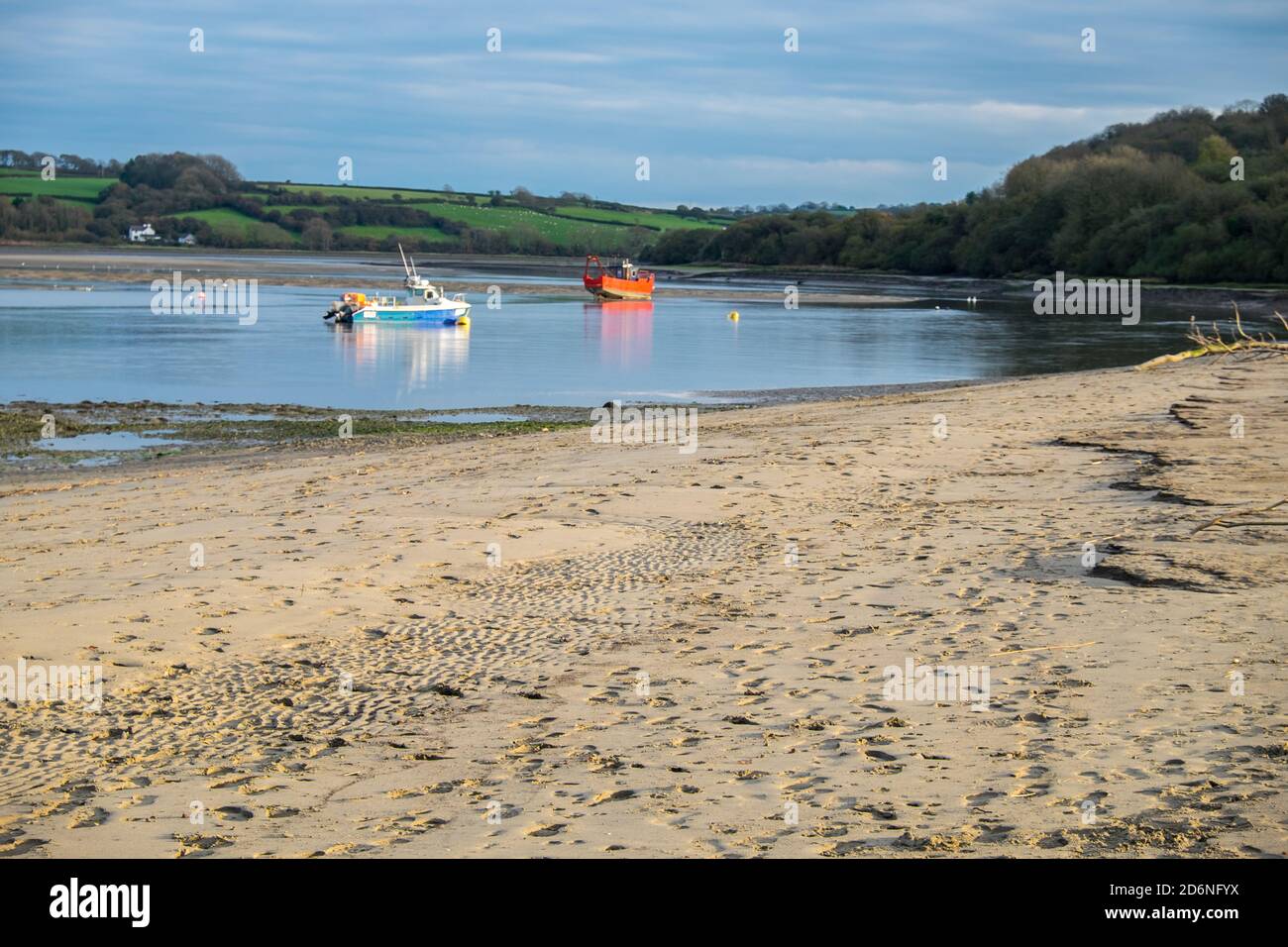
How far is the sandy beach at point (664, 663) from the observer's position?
4992 millimetres

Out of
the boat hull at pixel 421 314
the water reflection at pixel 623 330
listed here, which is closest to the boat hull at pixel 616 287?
the water reflection at pixel 623 330

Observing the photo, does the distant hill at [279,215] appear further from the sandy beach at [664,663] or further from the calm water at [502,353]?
the sandy beach at [664,663]

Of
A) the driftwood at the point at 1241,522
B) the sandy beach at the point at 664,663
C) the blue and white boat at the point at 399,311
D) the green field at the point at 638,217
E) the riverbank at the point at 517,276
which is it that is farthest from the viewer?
the green field at the point at 638,217

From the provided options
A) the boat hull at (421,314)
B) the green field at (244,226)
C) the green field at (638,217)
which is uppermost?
the green field at (638,217)

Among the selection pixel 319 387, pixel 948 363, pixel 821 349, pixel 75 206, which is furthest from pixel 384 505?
pixel 75 206

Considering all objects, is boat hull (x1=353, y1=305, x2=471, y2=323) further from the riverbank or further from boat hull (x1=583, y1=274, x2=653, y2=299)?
the riverbank

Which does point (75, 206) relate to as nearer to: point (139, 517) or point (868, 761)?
point (139, 517)

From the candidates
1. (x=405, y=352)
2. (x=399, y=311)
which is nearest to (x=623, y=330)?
(x=399, y=311)

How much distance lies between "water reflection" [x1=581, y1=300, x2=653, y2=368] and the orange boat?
0.58 metres

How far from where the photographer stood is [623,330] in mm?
51344

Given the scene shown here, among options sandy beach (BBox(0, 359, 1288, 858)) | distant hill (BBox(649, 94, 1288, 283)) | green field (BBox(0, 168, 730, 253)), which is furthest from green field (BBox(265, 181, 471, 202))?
sandy beach (BBox(0, 359, 1288, 858))

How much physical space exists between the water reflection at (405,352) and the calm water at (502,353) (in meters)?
0.09

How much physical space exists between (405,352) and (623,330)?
12.7m

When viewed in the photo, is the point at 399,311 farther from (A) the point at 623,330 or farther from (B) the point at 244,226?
(B) the point at 244,226
